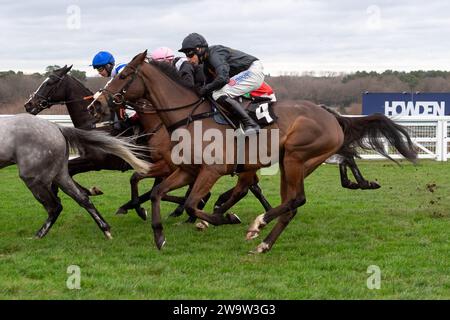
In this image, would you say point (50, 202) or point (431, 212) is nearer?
point (50, 202)

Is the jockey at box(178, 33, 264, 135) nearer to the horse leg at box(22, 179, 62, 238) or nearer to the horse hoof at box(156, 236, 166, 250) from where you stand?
the horse hoof at box(156, 236, 166, 250)

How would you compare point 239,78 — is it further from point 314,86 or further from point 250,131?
point 314,86

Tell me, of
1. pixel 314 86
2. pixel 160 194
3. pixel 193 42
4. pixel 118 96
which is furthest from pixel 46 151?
pixel 314 86

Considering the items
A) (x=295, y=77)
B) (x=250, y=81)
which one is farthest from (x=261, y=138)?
(x=295, y=77)

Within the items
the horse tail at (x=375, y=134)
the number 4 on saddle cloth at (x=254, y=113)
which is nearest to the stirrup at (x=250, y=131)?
the number 4 on saddle cloth at (x=254, y=113)

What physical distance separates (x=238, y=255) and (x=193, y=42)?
198cm

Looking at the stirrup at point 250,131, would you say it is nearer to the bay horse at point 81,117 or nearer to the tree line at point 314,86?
the tree line at point 314,86

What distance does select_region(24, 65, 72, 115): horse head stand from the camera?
826 centimetres

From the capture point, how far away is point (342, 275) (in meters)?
5.56

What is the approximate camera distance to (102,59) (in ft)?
27.1

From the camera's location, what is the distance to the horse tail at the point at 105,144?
726cm

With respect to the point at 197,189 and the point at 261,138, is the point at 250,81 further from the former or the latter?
the point at 197,189

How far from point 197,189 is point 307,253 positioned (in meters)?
1.16

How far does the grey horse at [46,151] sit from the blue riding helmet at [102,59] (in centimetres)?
122
